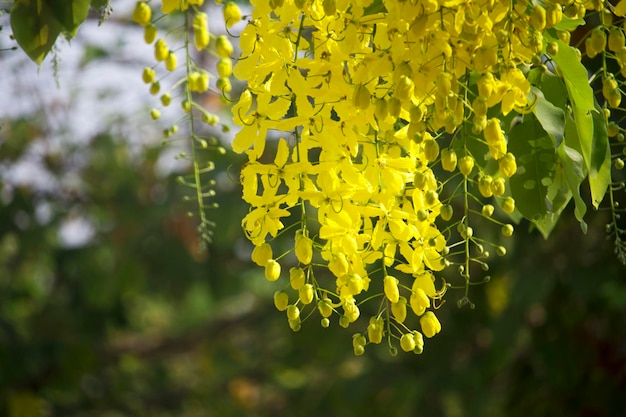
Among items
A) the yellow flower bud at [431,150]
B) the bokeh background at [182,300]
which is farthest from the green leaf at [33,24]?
the bokeh background at [182,300]

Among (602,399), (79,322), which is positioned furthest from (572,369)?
(79,322)

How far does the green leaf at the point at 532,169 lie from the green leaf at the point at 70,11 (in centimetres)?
57

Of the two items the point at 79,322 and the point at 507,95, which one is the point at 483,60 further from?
the point at 79,322

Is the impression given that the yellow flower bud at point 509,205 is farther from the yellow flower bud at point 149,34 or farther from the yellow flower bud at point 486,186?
the yellow flower bud at point 149,34

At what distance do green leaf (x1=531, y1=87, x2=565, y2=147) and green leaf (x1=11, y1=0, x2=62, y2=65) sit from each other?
23.8 inches

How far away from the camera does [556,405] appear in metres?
3.45

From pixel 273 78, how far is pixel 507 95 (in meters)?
0.26

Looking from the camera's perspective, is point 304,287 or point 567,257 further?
point 567,257

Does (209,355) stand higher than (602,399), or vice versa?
(602,399)

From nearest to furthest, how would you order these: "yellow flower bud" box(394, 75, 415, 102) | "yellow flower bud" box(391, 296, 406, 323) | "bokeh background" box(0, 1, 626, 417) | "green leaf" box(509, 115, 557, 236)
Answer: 1. "yellow flower bud" box(394, 75, 415, 102)
2. "yellow flower bud" box(391, 296, 406, 323)
3. "green leaf" box(509, 115, 557, 236)
4. "bokeh background" box(0, 1, 626, 417)

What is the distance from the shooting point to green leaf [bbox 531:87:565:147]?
1.08m

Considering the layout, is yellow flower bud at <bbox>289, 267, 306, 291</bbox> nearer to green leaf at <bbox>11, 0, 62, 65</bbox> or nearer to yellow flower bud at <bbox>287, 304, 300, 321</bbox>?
yellow flower bud at <bbox>287, 304, 300, 321</bbox>

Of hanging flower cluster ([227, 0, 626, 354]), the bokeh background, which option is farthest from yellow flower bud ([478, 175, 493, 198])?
the bokeh background

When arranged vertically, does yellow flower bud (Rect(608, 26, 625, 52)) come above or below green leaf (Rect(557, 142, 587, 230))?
above
